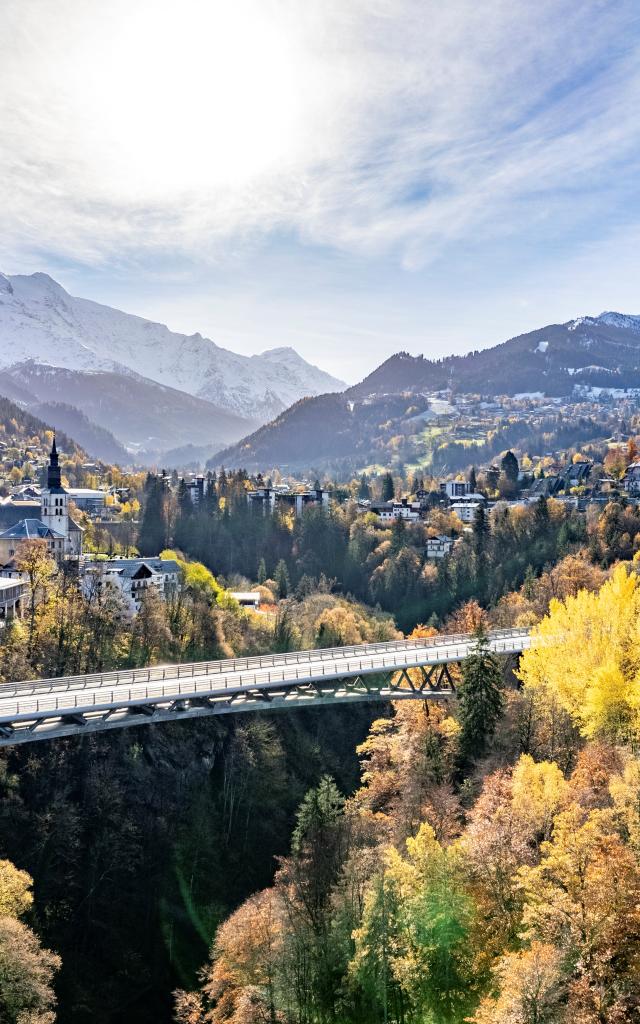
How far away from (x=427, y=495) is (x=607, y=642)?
107235mm

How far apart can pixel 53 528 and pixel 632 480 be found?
86577mm

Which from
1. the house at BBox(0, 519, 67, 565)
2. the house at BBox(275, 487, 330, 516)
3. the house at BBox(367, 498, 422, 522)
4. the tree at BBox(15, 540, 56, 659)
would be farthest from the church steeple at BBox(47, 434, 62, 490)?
the house at BBox(367, 498, 422, 522)

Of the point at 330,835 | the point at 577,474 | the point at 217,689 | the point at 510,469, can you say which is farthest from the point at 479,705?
the point at 510,469

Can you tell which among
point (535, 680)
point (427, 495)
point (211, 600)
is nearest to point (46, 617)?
point (211, 600)

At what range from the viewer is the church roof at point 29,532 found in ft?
266

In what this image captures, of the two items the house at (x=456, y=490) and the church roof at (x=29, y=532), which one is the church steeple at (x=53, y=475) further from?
the house at (x=456, y=490)

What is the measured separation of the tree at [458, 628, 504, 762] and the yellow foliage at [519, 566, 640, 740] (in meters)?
3.11

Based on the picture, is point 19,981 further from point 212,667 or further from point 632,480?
point 632,480

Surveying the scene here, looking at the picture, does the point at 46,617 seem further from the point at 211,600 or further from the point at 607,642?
the point at 607,642

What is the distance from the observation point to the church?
268ft

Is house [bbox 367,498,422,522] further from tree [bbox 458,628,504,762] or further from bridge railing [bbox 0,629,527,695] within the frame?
tree [bbox 458,628,504,762]

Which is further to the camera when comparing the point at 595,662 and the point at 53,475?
the point at 53,475

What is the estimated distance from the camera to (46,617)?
184 ft

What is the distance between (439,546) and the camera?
11275 cm
